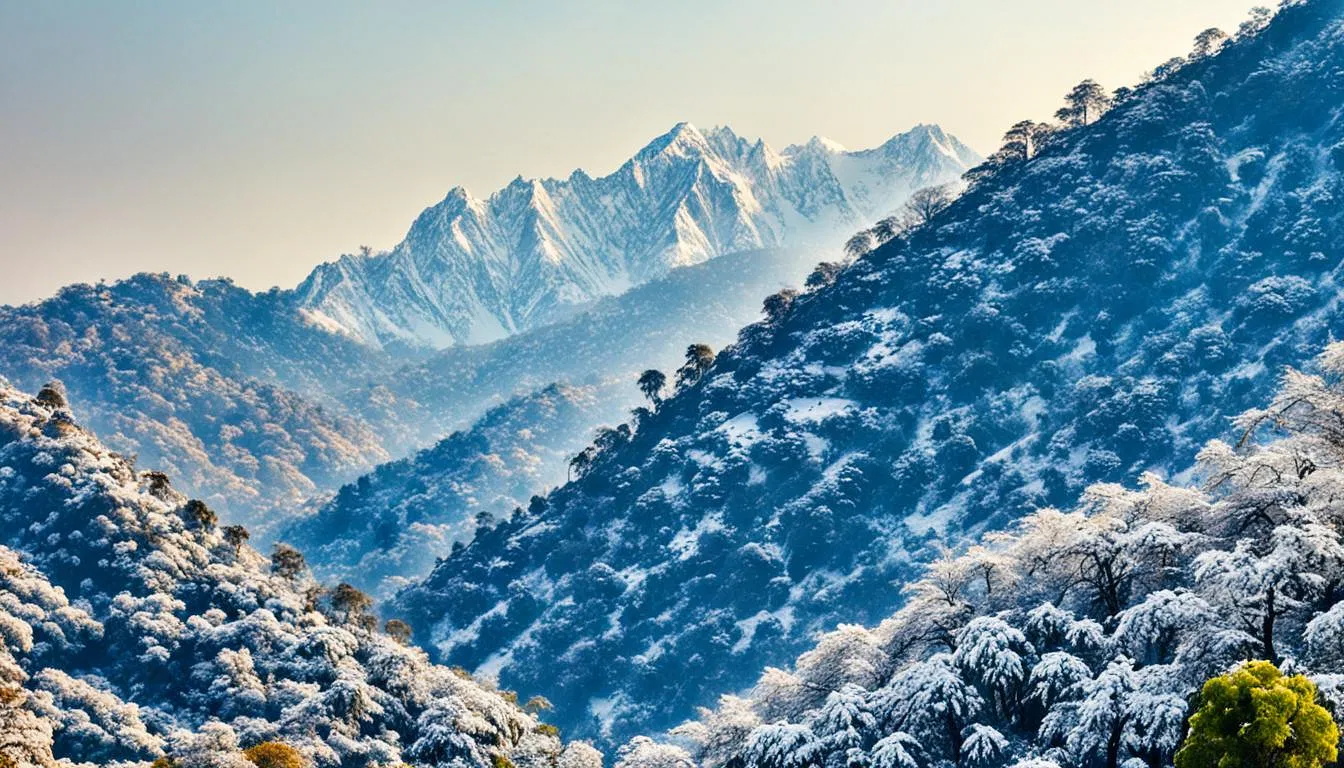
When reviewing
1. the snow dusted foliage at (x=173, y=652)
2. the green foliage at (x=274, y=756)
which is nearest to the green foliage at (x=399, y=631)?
the snow dusted foliage at (x=173, y=652)

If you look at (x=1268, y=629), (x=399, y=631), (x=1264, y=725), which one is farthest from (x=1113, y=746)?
(x=399, y=631)

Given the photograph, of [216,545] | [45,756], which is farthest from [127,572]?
[45,756]

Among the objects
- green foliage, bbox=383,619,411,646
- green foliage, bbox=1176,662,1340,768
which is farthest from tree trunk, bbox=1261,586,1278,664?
green foliage, bbox=383,619,411,646

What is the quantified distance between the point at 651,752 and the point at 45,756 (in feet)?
189

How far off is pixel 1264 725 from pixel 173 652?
136 meters

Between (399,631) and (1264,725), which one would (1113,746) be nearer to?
(1264,725)

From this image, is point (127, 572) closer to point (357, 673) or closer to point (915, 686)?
point (357, 673)

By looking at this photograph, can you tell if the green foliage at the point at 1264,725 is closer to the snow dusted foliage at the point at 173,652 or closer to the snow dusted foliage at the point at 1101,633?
the snow dusted foliage at the point at 1101,633

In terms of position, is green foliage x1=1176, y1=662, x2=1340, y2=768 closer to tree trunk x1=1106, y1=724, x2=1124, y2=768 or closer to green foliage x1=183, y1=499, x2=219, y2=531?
tree trunk x1=1106, y1=724, x2=1124, y2=768

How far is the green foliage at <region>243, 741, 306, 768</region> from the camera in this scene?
349 ft

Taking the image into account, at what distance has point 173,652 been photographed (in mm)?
151625

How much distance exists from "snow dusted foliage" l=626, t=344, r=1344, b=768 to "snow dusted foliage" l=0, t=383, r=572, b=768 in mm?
33717

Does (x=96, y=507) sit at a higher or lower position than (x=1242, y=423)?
higher

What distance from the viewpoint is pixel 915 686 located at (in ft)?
240
